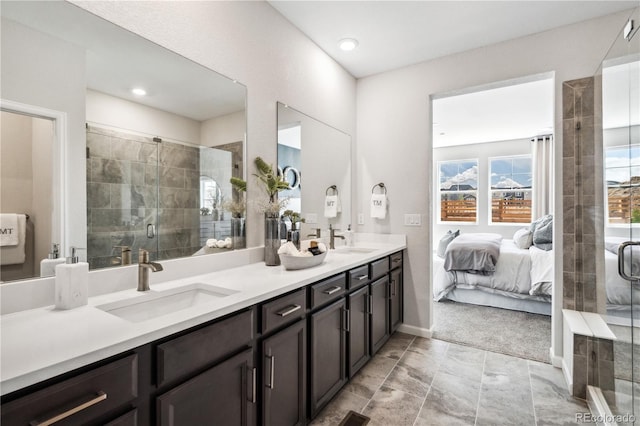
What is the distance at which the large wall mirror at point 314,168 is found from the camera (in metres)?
2.41

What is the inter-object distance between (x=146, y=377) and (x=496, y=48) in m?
3.32

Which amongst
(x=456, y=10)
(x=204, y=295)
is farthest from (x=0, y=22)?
(x=456, y=10)

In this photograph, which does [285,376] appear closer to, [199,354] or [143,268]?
[199,354]

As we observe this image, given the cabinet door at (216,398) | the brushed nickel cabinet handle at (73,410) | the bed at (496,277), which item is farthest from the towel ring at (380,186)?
the brushed nickel cabinet handle at (73,410)

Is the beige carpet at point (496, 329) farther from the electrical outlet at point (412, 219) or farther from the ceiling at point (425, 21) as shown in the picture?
the ceiling at point (425, 21)

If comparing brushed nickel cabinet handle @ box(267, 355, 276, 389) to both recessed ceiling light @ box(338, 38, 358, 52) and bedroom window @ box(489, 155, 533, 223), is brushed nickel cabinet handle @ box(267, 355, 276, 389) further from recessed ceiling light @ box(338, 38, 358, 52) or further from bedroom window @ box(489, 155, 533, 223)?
bedroom window @ box(489, 155, 533, 223)

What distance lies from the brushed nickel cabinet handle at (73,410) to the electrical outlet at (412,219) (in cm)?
272

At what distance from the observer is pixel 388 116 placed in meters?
3.21

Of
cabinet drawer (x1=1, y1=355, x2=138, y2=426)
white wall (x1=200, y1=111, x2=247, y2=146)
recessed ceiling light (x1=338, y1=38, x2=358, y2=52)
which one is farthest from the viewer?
recessed ceiling light (x1=338, y1=38, x2=358, y2=52)

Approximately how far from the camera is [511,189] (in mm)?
6672

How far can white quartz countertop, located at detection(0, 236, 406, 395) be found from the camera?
2.34ft

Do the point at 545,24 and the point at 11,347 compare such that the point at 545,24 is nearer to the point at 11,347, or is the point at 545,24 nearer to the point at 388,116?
the point at 388,116

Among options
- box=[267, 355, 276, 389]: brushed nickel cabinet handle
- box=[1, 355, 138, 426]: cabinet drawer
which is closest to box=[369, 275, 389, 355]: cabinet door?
box=[267, 355, 276, 389]: brushed nickel cabinet handle

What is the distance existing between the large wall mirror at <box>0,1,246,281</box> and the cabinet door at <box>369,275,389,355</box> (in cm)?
117
